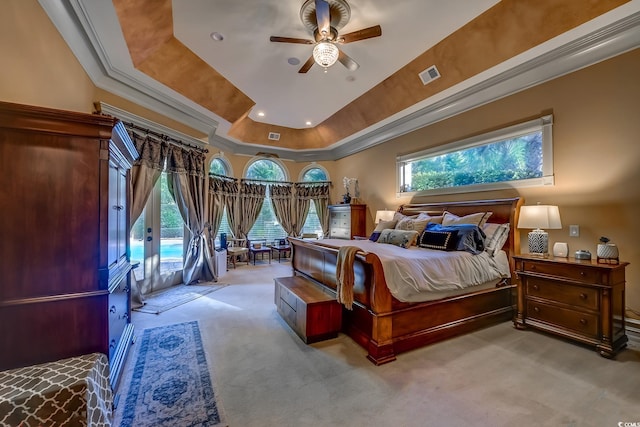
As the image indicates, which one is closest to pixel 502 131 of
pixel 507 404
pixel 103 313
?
pixel 507 404

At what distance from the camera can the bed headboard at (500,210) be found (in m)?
3.49

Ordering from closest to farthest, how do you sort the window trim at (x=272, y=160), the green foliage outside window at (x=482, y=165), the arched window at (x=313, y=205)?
1. the green foliage outside window at (x=482, y=165)
2. the window trim at (x=272, y=160)
3. the arched window at (x=313, y=205)

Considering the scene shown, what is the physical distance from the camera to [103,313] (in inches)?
67.3

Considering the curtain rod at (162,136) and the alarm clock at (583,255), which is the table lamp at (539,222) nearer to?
the alarm clock at (583,255)

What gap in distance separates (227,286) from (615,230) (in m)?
5.49

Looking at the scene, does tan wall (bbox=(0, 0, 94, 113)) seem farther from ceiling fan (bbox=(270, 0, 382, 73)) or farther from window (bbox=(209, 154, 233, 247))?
window (bbox=(209, 154, 233, 247))

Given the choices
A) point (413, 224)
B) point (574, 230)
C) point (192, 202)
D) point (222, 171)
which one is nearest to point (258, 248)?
point (222, 171)

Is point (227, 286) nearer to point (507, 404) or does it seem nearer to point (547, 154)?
point (507, 404)

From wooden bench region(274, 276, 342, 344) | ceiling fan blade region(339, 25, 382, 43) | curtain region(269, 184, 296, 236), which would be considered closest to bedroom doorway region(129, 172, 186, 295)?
wooden bench region(274, 276, 342, 344)

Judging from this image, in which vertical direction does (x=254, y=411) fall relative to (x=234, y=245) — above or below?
→ below

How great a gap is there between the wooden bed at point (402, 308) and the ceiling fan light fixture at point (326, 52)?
2153mm

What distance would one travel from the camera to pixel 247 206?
7316 millimetres

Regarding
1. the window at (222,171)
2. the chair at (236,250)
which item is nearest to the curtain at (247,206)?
the chair at (236,250)

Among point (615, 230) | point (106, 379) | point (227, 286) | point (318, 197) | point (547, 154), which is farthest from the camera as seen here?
point (318, 197)
